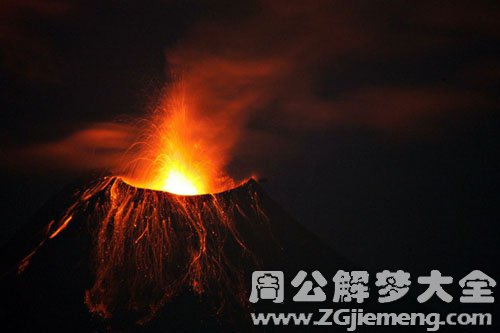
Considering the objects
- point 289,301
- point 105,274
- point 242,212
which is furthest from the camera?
point 242,212

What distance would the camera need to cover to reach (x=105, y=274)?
22.7m

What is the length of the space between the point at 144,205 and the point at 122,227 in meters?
1.52

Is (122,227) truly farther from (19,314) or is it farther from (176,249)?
(19,314)

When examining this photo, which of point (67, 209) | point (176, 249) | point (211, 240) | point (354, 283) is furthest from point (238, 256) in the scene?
point (354, 283)

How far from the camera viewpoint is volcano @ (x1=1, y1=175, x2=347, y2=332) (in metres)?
20.6

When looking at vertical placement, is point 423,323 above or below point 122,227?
below

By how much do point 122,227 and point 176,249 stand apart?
2845 mm

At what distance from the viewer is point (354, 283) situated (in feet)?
53.3

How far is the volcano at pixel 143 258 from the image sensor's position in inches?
812

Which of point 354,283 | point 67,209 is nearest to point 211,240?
point 67,209

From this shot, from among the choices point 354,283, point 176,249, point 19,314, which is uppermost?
point 176,249

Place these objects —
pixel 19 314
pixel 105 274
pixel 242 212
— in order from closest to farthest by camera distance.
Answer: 1. pixel 19 314
2. pixel 105 274
3. pixel 242 212

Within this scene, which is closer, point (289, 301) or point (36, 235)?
point (289, 301)

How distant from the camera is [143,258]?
2427cm
